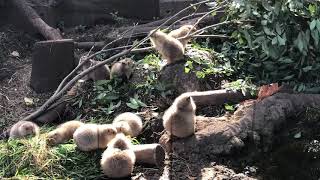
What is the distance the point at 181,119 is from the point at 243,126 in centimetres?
A: 70

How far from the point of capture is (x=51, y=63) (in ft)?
25.5

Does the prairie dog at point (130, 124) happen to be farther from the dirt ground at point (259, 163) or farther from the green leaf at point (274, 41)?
the green leaf at point (274, 41)

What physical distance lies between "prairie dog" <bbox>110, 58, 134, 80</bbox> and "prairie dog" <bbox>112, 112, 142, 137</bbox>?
4.51 feet

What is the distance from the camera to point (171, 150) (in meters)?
5.36

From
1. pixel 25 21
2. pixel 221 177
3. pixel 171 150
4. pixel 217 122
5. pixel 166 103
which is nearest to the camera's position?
pixel 221 177

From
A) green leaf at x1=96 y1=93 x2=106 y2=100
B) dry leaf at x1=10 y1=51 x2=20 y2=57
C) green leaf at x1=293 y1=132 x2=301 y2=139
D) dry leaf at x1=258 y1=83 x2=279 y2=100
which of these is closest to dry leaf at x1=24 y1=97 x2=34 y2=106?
green leaf at x1=96 y1=93 x2=106 y2=100

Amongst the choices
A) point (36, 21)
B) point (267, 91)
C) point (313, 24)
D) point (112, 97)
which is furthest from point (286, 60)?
point (36, 21)

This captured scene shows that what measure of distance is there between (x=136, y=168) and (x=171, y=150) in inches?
18.9

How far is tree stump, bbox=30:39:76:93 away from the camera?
7736 mm

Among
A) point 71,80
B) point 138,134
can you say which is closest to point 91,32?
point 71,80

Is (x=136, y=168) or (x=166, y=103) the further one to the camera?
(x=166, y=103)

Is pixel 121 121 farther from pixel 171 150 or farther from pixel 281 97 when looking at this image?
pixel 281 97

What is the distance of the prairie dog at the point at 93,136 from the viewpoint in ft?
16.8

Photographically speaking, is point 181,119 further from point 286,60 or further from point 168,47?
point 286,60
